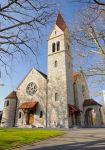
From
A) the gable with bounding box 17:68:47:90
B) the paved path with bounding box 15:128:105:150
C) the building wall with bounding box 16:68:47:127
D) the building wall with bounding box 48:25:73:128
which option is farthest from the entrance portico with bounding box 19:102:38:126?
the paved path with bounding box 15:128:105:150

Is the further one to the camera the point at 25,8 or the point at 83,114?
the point at 83,114

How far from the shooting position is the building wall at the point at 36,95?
35.8 m

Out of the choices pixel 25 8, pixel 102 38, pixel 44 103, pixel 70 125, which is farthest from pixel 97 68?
pixel 44 103

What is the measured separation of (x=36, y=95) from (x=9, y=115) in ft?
23.4

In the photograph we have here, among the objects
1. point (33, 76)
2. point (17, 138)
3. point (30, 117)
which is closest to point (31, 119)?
point (30, 117)

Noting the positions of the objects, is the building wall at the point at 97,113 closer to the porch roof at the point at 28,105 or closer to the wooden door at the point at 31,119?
the porch roof at the point at 28,105

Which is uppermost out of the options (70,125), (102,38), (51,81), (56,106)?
(51,81)

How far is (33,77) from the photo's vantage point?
134 feet

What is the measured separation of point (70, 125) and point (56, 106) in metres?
4.16

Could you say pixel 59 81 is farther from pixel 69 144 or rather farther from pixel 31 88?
pixel 69 144

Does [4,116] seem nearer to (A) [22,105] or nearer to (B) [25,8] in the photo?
(A) [22,105]

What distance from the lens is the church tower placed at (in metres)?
33.4

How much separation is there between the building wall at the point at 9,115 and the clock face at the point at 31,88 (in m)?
3.96

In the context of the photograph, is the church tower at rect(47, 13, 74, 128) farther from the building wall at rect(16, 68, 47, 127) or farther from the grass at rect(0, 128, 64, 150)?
the grass at rect(0, 128, 64, 150)
